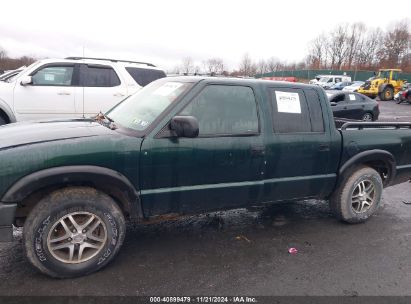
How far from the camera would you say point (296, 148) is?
3.62 m

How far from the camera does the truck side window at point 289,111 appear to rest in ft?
11.9

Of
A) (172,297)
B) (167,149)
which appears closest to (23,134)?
(167,149)

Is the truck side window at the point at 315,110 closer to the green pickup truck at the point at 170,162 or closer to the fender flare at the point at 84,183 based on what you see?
the green pickup truck at the point at 170,162

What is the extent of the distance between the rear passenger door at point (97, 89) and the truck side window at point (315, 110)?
195 inches

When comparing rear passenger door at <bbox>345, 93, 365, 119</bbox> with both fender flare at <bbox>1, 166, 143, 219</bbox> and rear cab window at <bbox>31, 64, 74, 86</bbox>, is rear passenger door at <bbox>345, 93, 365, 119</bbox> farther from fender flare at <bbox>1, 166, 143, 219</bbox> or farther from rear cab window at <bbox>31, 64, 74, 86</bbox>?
fender flare at <bbox>1, 166, 143, 219</bbox>

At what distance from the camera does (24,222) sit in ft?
9.38

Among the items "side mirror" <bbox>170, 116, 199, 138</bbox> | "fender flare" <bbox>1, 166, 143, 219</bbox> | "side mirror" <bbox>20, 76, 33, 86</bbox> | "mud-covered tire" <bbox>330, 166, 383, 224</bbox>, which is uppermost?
"side mirror" <bbox>20, 76, 33, 86</bbox>

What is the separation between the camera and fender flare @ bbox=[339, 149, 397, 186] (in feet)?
13.2

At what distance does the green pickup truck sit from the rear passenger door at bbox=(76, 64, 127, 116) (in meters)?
4.04

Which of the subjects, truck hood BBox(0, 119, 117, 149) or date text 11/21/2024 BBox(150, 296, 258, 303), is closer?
date text 11/21/2024 BBox(150, 296, 258, 303)

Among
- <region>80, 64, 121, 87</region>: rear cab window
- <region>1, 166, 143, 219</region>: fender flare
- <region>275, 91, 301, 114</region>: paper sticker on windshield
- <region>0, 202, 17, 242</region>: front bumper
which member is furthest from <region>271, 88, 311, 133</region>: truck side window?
<region>80, 64, 121, 87</region>: rear cab window

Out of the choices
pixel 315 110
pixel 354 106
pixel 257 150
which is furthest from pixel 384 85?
pixel 257 150

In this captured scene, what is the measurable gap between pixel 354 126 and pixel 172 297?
9.75 ft

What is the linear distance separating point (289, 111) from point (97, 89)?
5.19 meters
